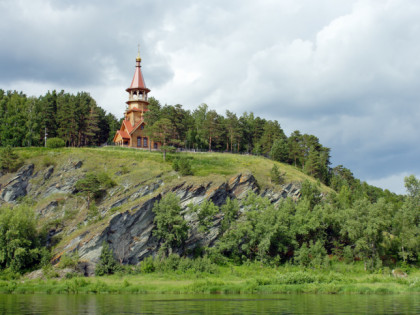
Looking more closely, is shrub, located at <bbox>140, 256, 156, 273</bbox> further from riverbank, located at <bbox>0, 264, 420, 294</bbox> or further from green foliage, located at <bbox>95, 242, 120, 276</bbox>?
riverbank, located at <bbox>0, 264, 420, 294</bbox>

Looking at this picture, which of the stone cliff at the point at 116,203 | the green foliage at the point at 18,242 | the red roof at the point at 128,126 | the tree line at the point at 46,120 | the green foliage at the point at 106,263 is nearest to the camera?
the green foliage at the point at 18,242

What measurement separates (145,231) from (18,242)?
1826 centimetres

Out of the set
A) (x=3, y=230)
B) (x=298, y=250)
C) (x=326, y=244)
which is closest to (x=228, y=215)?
(x=298, y=250)

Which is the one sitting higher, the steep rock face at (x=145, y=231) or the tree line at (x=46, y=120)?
the tree line at (x=46, y=120)

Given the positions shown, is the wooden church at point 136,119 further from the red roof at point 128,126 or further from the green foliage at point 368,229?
the green foliage at point 368,229

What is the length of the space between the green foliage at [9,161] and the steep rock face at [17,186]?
1377 millimetres

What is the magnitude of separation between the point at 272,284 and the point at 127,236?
81.7ft

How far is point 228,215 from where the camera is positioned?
228 ft

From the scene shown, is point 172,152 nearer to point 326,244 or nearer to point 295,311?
point 326,244

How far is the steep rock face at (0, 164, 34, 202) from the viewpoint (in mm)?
74812

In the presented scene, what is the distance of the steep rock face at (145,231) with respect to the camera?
61.1 metres

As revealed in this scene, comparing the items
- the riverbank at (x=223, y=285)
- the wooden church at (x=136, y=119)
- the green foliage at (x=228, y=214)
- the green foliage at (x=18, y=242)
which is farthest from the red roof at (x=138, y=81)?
the riverbank at (x=223, y=285)

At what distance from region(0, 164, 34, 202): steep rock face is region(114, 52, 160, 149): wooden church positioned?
2668 centimetres

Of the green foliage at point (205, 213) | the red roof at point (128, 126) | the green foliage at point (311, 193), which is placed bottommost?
the green foliage at point (205, 213)
